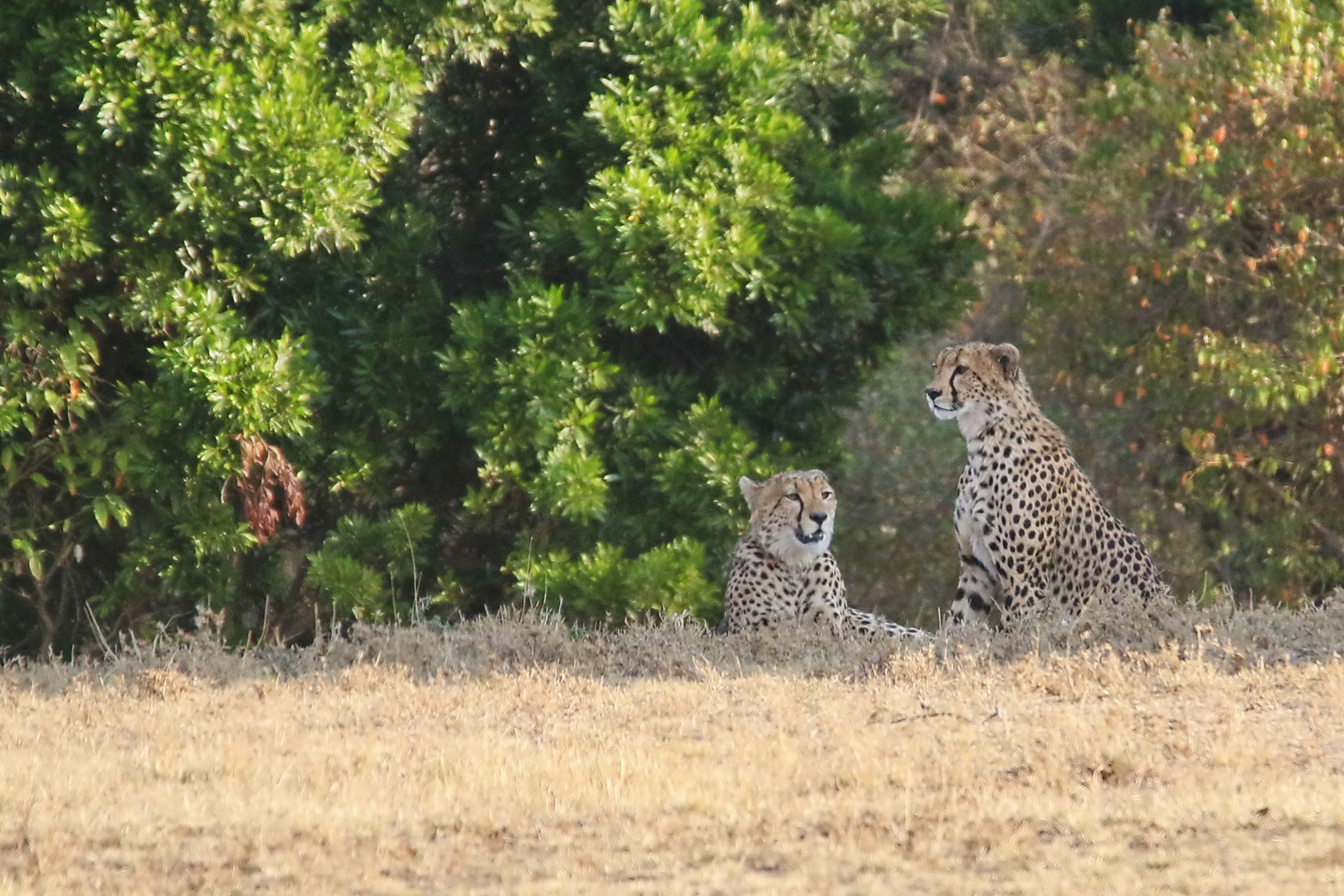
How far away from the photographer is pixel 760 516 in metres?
9.87

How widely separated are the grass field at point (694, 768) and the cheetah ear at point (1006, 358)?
5.54ft

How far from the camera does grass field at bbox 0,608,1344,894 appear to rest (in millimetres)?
5469

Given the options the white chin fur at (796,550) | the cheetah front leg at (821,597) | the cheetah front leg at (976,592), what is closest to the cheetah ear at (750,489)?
the white chin fur at (796,550)

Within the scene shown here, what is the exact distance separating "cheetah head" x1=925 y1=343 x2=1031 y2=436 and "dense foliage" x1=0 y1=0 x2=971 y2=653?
1.86m

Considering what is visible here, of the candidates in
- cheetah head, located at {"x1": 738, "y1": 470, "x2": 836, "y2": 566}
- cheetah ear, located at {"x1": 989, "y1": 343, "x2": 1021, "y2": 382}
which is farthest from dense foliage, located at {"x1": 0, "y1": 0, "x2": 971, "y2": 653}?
cheetah ear, located at {"x1": 989, "y1": 343, "x2": 1021, "y2": 382}

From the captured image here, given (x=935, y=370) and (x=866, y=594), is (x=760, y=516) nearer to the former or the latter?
(x=935, y=370)

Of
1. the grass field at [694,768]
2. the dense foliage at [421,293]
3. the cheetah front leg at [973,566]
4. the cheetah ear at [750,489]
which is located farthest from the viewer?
the dense foliage at [421,293]

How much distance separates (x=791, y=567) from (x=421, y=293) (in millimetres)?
3205

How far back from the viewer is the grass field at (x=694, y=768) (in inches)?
215

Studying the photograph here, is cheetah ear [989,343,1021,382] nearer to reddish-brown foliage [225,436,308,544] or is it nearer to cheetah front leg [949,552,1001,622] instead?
cheetah front leg [949,552,1001,622]

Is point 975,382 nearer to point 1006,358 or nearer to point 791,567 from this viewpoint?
point 1006,358

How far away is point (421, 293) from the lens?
11.7 meters

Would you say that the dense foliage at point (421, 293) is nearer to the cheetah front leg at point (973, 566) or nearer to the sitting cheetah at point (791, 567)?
the sitting cheetah at point (791, 567)

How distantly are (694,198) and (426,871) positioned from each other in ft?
20.8
